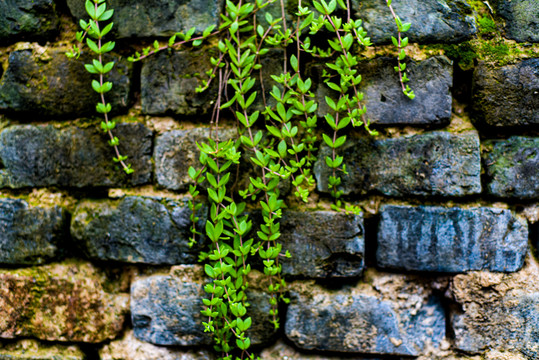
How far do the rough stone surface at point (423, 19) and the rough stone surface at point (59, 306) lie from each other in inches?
48.0

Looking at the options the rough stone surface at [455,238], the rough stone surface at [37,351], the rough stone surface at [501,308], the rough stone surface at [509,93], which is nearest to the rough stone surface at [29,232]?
the rough stone surface at [37,351]

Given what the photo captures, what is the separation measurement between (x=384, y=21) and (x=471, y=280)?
845 mm

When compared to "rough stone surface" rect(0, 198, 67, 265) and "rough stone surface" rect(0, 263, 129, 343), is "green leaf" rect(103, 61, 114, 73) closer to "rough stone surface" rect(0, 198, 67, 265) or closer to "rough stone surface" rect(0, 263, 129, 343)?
"rough stone surface" rect(0, 198, 67, 265)

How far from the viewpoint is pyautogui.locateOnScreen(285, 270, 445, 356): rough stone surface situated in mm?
1158

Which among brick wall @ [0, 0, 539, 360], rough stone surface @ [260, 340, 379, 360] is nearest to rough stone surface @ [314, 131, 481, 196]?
brick wall @ [0, 0, 539, 360]

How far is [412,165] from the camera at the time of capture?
114 cm

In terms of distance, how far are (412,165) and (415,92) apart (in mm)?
227

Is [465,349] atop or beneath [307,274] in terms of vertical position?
beneath

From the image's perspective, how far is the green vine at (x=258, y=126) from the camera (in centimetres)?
112

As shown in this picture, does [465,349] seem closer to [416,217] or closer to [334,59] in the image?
[416,217]

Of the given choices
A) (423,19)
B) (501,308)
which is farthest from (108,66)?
(501,308)

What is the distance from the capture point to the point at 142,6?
1.21m

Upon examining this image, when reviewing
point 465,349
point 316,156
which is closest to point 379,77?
point 316,156

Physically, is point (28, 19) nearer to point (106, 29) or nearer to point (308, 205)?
point (106, 29)
